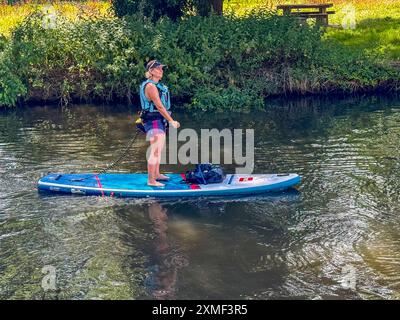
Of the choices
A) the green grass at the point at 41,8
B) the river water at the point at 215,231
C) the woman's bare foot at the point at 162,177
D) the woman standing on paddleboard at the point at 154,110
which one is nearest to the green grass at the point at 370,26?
the green grass at the point at 41,8

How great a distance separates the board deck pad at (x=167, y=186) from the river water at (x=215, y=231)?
157mm

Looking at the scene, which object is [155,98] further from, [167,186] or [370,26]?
[370,26]

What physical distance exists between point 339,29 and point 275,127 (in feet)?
26.8

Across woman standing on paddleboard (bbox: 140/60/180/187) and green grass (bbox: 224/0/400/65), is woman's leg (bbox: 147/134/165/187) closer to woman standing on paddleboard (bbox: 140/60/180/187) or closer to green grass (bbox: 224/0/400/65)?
woman standing on paddleboard (bbox: 140/60/180/187)

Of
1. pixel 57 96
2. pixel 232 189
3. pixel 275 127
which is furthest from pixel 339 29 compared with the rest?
pixel 232 189

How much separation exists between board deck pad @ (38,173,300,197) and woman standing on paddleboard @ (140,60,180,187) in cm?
26

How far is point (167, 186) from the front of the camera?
481 inches

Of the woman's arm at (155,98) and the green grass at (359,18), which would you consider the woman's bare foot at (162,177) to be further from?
the green grass at (359,18)

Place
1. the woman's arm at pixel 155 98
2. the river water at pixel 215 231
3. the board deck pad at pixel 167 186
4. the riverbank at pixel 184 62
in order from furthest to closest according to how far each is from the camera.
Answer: the riverbank at pixel 184 62, the board deck pad at pixel 167 186, the woman's arm at pixel 155 98, the river water at pixel 215 231

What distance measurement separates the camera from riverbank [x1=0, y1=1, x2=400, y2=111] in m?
19.8

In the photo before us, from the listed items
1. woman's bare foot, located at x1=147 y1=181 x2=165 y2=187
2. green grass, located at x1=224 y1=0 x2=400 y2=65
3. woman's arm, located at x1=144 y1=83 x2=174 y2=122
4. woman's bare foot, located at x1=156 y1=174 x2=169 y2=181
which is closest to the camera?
woman's arm, located at x1=144 y1=83 x2=174 y2=122

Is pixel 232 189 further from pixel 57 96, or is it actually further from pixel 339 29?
pixel 339 29

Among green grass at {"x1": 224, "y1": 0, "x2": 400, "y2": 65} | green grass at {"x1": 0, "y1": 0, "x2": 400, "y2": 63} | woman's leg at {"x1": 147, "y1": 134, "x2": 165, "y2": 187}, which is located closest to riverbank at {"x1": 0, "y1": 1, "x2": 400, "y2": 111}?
green grass at {"x1": 0, "y1": 0, "x2": 400, "y2": 63}

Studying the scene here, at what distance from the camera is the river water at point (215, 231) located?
8.93 metres
